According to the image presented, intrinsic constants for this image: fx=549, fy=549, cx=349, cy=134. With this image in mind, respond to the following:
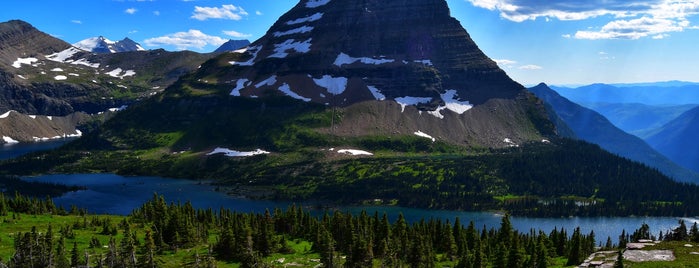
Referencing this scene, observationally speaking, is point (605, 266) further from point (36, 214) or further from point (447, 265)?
point (36, 214)

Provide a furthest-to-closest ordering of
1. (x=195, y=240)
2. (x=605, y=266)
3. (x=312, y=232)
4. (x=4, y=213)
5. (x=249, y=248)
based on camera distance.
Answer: (x=4, y=213), (x=312, y=232), (x=195, y=240), (x=249, y=248), (x=605, y=266)

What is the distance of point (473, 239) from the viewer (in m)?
123

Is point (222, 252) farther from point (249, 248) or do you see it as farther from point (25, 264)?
point (25, 264)

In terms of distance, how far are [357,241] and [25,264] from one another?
49.9 meters

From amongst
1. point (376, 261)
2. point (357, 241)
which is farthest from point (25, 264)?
point (376, 261)

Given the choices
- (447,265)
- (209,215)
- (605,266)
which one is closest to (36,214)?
(209,215)

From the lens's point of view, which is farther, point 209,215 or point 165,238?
point 209,215

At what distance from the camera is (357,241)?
92875 millimetres

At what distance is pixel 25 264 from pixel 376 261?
56363mm

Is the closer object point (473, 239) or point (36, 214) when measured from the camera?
point (473, 239)

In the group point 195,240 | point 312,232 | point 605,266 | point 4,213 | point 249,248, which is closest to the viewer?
point 605,266

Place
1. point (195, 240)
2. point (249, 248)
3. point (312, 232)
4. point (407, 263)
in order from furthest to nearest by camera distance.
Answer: point (312, 232) → point (195, 240) → point (407, 263) → point (249, 248)

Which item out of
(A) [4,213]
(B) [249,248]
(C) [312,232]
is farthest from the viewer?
(A) [4,213]

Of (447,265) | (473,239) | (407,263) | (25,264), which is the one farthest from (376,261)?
(25,264)
